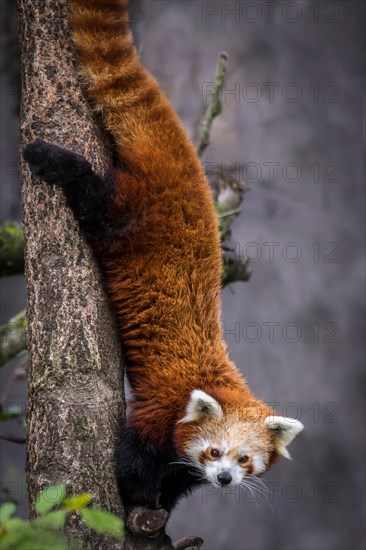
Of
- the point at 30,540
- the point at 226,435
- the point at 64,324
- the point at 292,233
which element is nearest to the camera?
the point at 30,540

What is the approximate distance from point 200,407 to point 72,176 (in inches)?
50.1

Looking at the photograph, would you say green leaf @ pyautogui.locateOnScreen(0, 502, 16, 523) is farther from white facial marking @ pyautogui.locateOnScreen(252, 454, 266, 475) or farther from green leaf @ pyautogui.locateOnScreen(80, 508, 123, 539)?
white facial marking @ pyautogui.locateOnScreen(252, 454, 266, 475)

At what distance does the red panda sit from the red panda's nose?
10mm

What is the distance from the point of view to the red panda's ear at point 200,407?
3.39 metres

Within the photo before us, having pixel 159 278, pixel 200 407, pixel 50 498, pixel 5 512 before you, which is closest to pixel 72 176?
pixel 159 278

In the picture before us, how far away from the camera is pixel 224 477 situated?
349cm

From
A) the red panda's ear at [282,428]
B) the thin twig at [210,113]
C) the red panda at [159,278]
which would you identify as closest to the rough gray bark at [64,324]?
the red panda at [159,278]

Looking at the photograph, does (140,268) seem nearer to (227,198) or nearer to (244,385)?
(244,385)

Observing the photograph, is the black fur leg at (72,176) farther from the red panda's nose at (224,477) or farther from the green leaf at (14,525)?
the green leaf at (14,525)

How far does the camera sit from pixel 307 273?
9.98 m

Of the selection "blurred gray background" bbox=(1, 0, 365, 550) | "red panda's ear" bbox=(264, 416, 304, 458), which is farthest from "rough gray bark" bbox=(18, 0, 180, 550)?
"blurred gray background" bbox=(1, 0, 365, 550)

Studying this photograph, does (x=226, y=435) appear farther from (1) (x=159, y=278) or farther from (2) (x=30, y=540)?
(2) (x=30, y=540)

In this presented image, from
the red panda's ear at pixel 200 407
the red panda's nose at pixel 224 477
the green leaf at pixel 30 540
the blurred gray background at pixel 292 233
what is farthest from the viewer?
the blurred gray background at pixel 292 233

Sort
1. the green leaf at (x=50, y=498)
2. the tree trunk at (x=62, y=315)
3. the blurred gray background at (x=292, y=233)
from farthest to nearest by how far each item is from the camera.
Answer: the blurred gray background at (x=292, y=233)
the tree trunk at (x=62, y=315)
the green leaf at (x=50, y=498)
